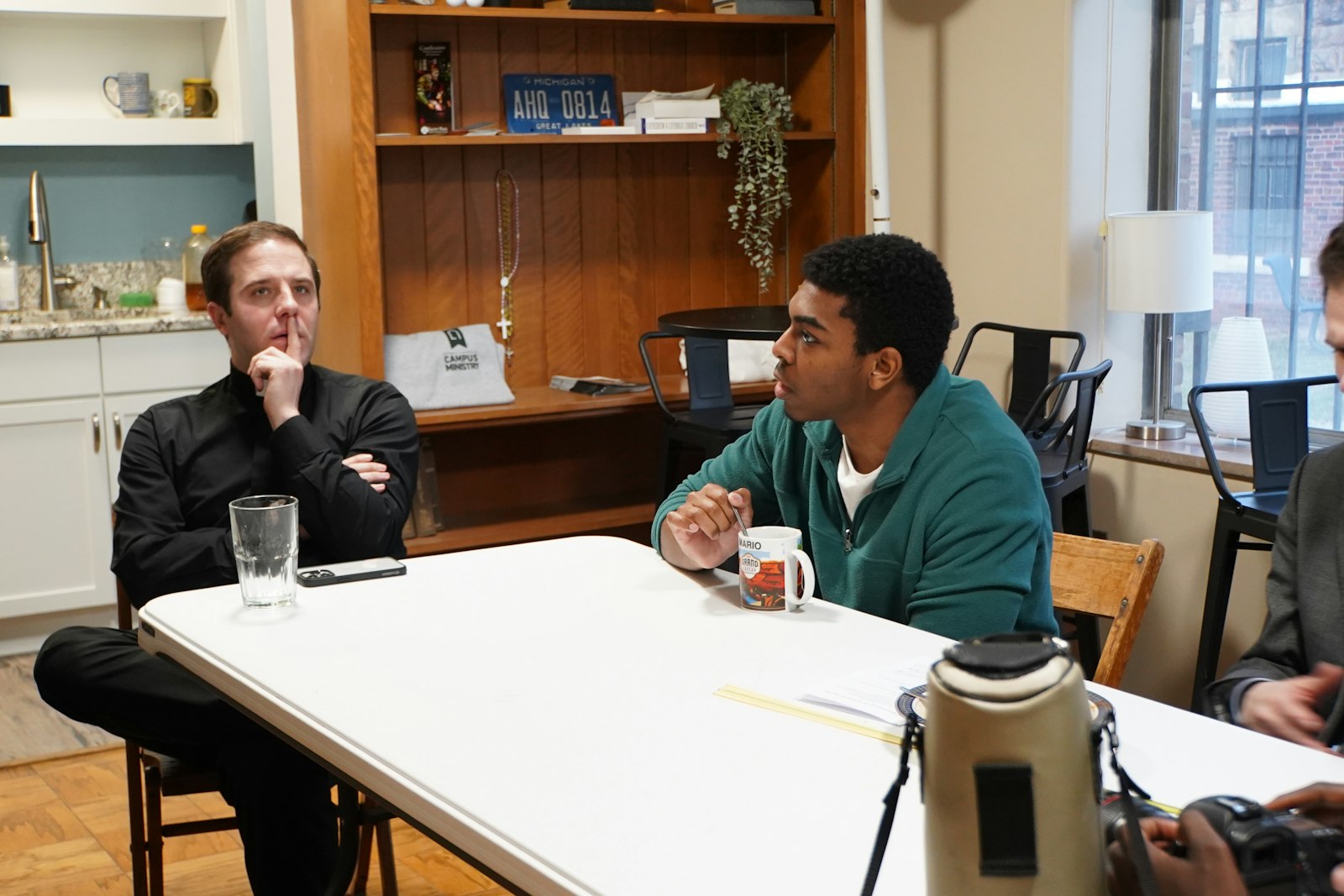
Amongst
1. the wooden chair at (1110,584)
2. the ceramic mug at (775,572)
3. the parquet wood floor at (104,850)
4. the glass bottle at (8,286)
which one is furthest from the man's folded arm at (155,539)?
the glass bottle at (8,286)

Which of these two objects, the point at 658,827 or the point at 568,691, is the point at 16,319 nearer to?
the point at 568,691

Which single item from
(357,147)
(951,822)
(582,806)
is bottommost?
(582,806)

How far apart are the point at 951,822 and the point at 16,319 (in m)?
4.12

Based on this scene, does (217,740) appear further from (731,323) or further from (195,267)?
(195,267)

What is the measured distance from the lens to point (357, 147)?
355 cm

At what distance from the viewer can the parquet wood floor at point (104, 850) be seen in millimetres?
2584

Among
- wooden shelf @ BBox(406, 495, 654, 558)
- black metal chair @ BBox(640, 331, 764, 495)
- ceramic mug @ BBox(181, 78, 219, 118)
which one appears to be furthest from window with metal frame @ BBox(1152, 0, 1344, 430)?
ceramic mug @ BBox(181, 78, 219, 118)

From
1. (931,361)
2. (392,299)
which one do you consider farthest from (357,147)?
(931,361)

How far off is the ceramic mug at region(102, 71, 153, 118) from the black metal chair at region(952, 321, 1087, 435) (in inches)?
106

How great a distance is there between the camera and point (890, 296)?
1.82m

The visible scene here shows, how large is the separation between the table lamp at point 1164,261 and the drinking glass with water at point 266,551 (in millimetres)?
2287

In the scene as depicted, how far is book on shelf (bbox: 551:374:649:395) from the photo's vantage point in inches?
159

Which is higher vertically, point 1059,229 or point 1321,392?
point 1059,229

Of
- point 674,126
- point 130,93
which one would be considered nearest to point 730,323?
point 674,126
